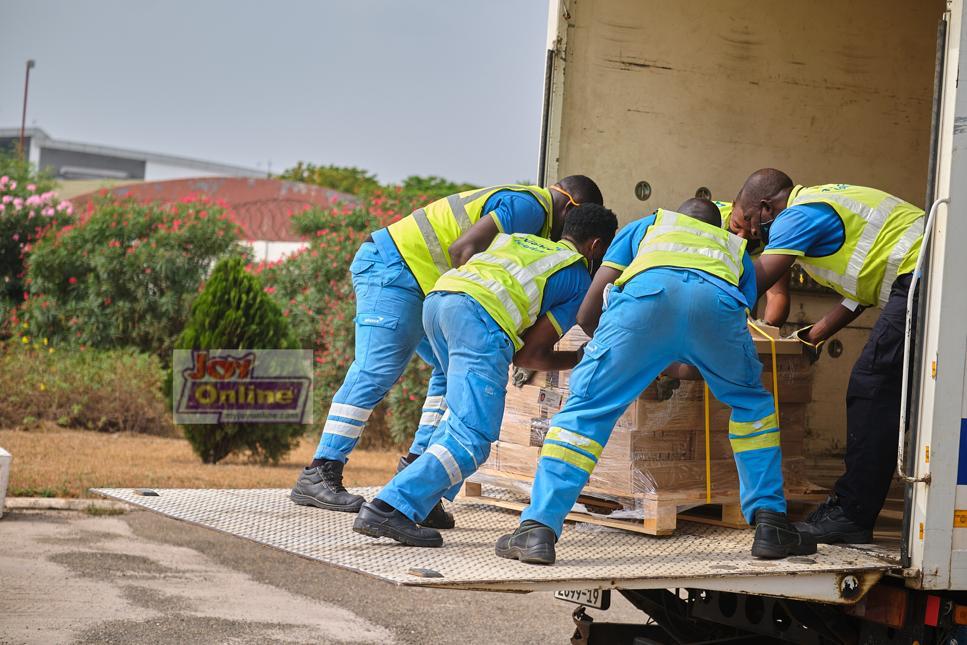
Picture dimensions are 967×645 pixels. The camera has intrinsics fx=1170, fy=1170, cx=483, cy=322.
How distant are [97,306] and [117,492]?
1046 centimetres

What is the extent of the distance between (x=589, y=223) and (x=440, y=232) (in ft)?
2.15

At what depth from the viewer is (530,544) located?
12.3ft

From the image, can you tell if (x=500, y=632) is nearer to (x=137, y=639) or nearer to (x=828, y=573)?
(x=137, y=639)

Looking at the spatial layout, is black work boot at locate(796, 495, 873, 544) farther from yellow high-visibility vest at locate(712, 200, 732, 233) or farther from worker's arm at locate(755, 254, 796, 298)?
yellow high-visibility vest at locate(712, 200, 732, 233)

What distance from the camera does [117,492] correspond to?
440cm

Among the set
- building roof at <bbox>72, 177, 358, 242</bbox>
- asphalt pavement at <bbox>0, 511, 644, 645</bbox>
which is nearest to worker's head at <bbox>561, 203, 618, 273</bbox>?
asphalt pavement at <bbox>0, 511, 644, 645</bbox>

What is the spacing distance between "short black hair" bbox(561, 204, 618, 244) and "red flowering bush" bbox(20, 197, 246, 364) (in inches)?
410

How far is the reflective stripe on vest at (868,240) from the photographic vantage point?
4.49m

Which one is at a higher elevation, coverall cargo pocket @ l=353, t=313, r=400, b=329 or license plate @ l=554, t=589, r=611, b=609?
coverall cargo pocket @ l=353, t=313, r=400, b=329

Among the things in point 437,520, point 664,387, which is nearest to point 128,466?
point 437,520

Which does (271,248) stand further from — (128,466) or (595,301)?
(595,301)

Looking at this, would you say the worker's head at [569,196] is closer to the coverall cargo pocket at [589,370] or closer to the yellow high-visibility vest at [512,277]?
the yellow high-visibility vest at [512,277]

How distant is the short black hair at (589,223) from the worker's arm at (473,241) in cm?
31

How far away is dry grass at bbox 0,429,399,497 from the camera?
9500 mm
